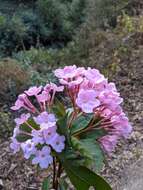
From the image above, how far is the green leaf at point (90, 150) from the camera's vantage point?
2.52 m

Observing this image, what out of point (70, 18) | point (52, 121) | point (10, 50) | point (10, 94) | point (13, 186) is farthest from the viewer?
point (70, 18)

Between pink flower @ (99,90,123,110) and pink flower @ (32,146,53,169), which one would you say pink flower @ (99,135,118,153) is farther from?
pink flower @ (32,146,53,169)

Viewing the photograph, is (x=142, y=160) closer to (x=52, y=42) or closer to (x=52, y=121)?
(x=52, y=121)

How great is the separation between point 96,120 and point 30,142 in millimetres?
329

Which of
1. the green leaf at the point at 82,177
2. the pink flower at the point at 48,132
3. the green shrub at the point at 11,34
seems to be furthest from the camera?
the green shrub at the point at 11,34

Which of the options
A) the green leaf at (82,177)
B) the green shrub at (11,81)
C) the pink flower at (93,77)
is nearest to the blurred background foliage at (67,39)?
the green shrub at (11,81)

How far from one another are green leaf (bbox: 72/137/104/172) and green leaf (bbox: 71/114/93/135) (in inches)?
1.7

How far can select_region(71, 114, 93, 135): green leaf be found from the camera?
8.22ft

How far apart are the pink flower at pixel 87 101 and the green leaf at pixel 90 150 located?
0.66 feet

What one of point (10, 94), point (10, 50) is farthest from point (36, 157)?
point (10, 50)

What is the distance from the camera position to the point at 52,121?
7.89ft

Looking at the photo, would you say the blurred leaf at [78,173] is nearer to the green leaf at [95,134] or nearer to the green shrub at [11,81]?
the green leaf at [95,134]

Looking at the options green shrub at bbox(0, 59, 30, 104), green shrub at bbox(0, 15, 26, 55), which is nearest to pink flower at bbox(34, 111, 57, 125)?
green shrub at bbox(0, 59, 30, 104)

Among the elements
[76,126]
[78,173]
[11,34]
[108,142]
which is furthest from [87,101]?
[11,34]
